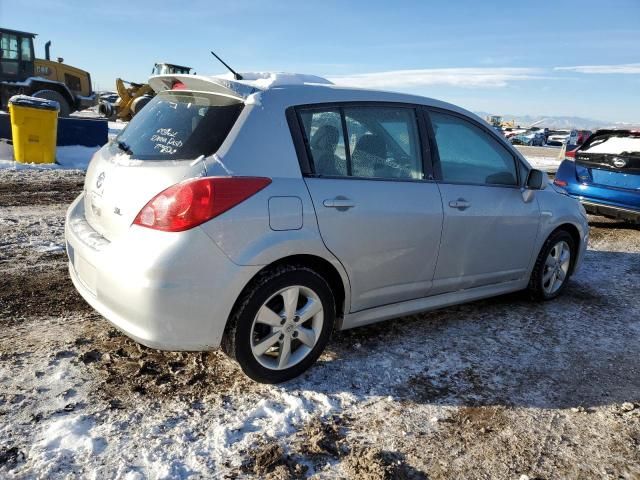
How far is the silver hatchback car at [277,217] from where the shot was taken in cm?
261

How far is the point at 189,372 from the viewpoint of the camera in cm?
311

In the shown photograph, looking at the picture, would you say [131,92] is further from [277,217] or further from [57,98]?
[277,217]

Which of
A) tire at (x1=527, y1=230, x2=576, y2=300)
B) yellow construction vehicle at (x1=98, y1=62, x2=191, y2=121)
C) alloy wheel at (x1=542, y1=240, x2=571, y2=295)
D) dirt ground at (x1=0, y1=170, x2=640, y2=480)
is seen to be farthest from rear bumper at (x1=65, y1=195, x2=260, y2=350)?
yellow construction vehicle at (x1=98, y1=62, x2=191, y2=121)

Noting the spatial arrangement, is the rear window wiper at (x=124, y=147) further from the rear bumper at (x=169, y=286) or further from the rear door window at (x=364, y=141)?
the rear door window at (x=364, y=141)

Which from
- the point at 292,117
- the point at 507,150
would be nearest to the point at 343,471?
the point at 292,117

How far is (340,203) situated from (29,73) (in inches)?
764

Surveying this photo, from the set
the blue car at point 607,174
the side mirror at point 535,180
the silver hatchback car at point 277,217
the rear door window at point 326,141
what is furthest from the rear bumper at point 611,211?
the rear door window at point 326,141

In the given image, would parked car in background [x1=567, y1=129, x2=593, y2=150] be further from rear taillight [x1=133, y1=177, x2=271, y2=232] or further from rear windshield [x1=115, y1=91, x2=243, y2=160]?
rear taillight [x1=133, y1=177, x2=271, y2=232]

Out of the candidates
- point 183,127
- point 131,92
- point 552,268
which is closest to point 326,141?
point 183,127

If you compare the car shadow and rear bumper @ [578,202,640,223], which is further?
rear bumper @ [578,202,640,223]

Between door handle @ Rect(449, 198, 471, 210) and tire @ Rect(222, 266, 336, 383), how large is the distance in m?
1.15

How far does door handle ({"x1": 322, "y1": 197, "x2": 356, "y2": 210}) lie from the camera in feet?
9.71

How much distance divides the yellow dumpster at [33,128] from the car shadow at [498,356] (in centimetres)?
896

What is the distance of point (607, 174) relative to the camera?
25.0ft
